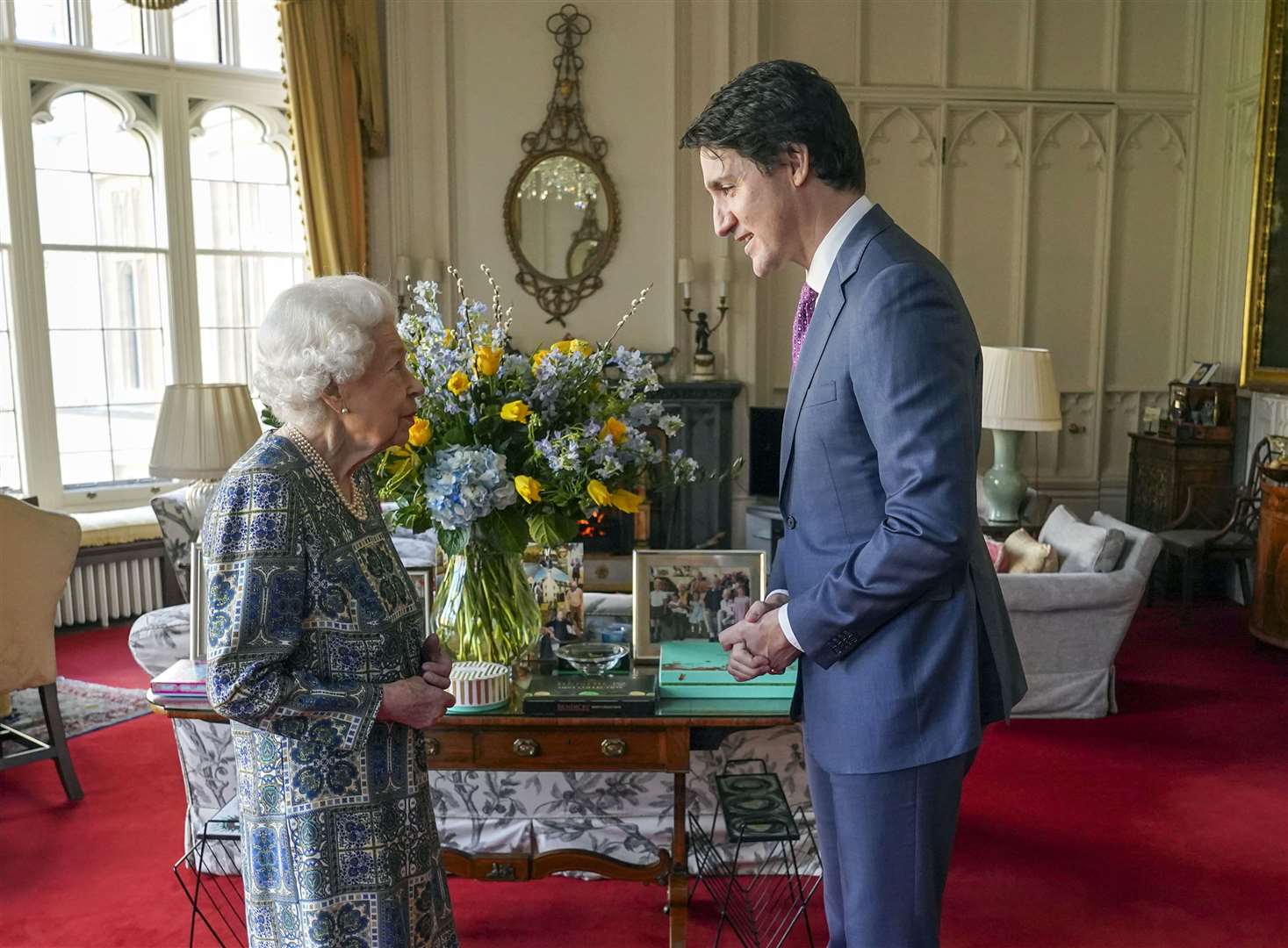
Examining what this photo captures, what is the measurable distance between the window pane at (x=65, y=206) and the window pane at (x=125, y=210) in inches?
2.1

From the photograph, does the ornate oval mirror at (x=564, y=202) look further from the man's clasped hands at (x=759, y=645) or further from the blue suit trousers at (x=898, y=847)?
the blue suit trousers at (x=898, y=847)

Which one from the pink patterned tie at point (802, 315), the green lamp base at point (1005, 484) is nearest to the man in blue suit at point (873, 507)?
the pink patterned tie at point (802, 315)

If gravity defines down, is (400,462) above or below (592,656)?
above

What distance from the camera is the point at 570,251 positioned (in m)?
7.36

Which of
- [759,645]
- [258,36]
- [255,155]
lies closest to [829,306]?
[759,645]

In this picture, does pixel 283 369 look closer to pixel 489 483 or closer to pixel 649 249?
pixel 489 483

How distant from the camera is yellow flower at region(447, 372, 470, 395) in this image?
2.37 meters

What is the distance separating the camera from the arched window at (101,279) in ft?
21.0

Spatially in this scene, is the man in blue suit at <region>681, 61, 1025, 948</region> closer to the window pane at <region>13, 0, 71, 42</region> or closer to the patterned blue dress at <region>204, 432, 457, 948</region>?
the patterned blue dress at <region>204, 432, 457, 948</region>

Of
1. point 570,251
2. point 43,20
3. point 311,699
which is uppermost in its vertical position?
point 43,20

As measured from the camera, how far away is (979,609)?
1.59 metres

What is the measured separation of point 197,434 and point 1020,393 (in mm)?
3683

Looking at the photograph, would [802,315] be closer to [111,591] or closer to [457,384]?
[457,384]

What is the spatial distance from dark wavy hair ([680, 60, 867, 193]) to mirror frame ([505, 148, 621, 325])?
5846 mm
